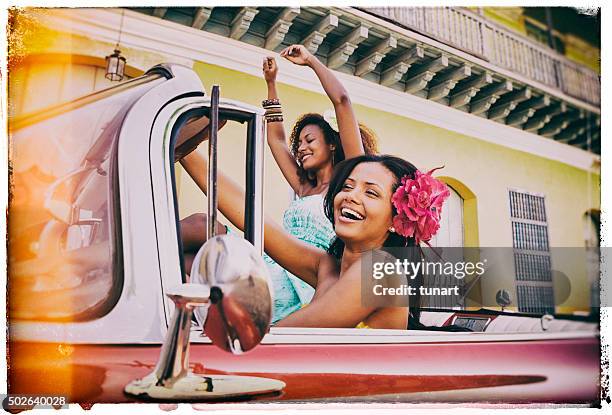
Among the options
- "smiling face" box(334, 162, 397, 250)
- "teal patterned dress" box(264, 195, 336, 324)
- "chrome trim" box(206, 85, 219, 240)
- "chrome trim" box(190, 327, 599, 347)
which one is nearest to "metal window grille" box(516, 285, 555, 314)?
"chrome trim" box(190, 327, 599, 347)

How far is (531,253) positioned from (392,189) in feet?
2.30

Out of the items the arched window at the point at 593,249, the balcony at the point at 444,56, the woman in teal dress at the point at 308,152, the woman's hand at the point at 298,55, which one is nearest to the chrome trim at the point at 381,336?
the woman in teal dress at the point at 308,152

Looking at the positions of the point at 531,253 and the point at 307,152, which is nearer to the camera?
the point at 307,152

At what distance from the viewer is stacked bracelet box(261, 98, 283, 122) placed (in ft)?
6.97

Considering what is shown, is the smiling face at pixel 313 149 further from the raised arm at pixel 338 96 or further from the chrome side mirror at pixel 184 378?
the chrome side mirror at pixel 184 378

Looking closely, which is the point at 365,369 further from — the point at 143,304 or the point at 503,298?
the point at 143,304

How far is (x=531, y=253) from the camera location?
2.29 m

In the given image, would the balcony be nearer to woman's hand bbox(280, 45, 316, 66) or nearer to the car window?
woman's hand bbox(280, 45, 316, 66)

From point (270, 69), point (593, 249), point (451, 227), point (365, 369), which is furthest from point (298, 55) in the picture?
point (593, 249)

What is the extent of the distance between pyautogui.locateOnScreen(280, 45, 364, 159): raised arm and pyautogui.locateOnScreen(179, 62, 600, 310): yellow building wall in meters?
0.04

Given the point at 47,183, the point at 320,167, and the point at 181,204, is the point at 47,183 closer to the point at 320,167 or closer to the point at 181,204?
the point at 181,204

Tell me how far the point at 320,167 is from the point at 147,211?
721mm

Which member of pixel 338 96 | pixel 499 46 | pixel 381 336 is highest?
pixel 499 46

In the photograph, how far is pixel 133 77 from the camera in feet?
6.71
